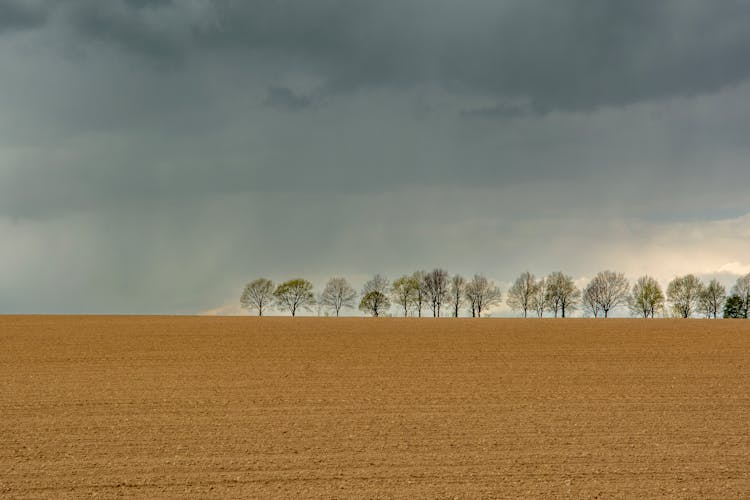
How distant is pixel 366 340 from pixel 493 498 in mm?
27326

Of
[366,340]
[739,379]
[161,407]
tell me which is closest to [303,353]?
[366,340]

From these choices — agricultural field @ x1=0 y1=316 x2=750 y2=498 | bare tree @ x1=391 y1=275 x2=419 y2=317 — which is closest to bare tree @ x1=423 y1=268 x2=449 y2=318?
bare tree @ x1=391 y1=275 x2=419 y2=317

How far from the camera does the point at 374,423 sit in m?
16.5

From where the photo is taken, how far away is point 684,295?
93625 millimetres

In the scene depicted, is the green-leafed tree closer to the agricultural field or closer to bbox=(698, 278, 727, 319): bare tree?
bbox=(698, 278, 727, 319): bare tree

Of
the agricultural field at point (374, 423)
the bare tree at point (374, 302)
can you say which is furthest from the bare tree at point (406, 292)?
the agricultural field at point (374, 423)

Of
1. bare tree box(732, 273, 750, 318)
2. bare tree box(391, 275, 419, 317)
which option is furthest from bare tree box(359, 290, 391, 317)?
bare tree box(732, 273, 750, 318)

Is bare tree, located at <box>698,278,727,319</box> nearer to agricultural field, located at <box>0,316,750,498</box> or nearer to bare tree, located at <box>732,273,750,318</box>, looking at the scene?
bare tree, located at <box>732,273,750,318</box>

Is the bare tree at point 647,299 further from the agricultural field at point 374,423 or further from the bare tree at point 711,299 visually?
the agricultural field at point 374,423

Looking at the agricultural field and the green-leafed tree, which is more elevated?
the green-leafed tree

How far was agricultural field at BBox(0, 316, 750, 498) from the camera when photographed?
12070mm

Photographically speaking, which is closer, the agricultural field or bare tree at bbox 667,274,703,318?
the agricultural field

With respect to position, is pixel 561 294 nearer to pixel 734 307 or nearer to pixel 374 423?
pixel 734 307

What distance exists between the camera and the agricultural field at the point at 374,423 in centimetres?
1207
